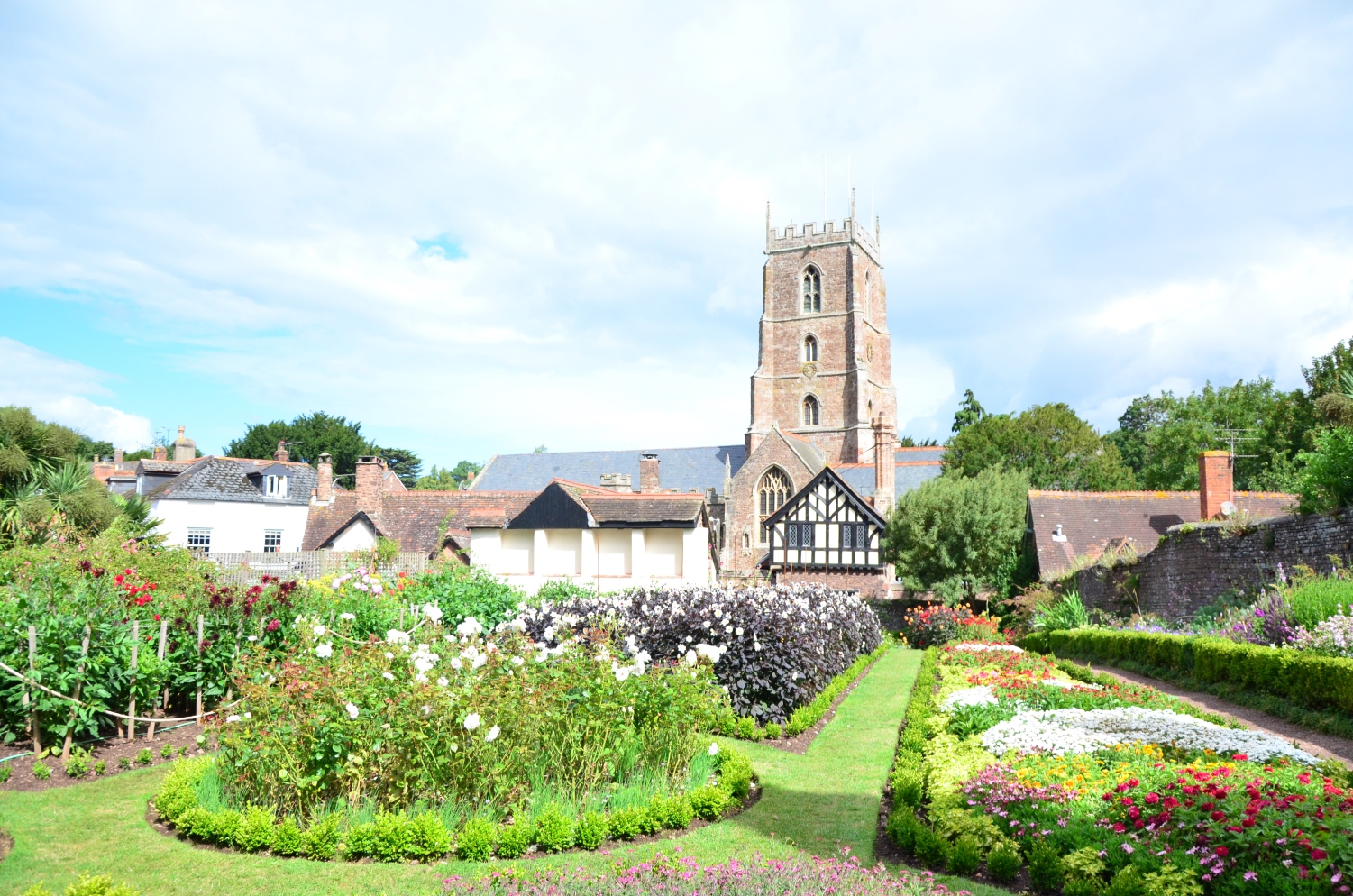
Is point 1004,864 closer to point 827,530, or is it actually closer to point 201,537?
point 827,530

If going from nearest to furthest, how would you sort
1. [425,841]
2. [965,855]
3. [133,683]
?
1. [965,855]
2. [425,841]
3. [133,683]

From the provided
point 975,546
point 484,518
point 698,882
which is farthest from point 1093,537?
point 698,882

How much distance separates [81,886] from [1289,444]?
127 ft

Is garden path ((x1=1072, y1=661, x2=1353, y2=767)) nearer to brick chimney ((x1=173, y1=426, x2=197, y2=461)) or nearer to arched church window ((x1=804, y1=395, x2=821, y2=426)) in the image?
arched church window ((x1=804, y1=395, x2=821, y2=426))

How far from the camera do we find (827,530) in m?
32.5

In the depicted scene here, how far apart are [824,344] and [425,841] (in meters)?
45.8

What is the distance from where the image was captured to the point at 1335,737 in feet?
27.7

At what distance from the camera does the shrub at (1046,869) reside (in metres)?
4.83

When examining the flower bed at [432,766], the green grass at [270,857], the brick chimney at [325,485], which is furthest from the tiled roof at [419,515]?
the flower bed at [432,766]

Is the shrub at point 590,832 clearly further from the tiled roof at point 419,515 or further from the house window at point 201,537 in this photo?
the house window at point 201,537

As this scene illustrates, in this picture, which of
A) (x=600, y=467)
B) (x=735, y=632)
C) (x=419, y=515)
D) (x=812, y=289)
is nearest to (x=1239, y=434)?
(x=812, y=289)

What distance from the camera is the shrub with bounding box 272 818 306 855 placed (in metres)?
5.30

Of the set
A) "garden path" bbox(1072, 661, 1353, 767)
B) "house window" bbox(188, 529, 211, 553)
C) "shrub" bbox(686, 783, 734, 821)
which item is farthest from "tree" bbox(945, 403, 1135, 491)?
"shrub" bbox(686, 783, 734, 821)

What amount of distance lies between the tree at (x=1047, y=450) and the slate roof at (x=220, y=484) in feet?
101
